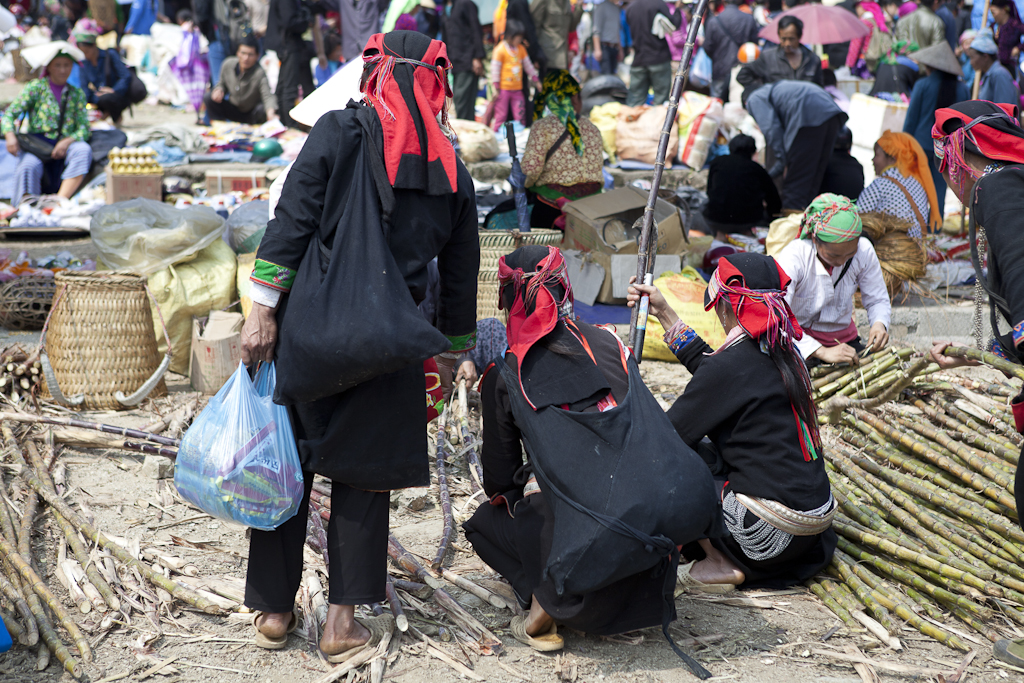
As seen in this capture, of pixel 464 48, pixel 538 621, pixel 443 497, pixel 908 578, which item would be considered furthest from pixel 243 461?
pixel 464 48

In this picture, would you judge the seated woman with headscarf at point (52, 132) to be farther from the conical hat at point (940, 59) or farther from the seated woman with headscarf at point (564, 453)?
the conical hat at point (940, 59)

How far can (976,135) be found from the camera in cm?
267

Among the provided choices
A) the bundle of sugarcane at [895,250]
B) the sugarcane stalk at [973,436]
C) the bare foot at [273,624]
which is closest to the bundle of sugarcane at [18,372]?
the bare foot at [273,624]

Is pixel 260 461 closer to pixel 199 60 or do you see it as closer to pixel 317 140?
pixel 317 140

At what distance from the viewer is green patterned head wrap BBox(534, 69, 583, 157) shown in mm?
6555

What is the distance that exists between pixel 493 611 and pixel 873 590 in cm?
132

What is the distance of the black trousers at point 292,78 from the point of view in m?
10.7

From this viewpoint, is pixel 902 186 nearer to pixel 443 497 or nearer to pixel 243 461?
pixel 443 497

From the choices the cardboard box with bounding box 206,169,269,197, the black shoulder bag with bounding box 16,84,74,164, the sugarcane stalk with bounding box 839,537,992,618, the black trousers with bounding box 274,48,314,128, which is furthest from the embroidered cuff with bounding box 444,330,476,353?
the black trousers with bounding box 274,48,314,128

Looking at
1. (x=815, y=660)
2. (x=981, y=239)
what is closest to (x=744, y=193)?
(x=981, y=239)

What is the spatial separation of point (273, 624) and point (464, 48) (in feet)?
30.5

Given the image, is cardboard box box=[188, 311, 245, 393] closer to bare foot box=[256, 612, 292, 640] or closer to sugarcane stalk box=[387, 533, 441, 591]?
sugarcane stalk box=[387, 533, 441, 591]

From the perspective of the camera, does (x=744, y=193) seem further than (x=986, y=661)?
Yes

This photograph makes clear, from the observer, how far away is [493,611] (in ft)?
9.66
